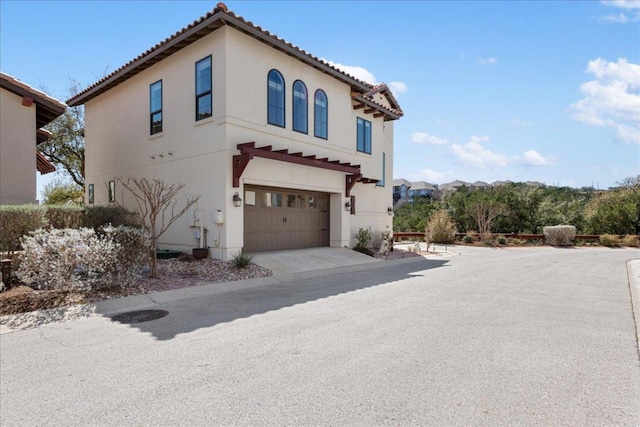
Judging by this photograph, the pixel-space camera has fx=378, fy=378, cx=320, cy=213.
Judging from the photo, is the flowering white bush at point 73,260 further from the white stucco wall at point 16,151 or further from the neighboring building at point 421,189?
the neighboring building at point 421,189

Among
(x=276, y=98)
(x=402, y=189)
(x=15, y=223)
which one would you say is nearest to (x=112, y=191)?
(x=276, y=98)

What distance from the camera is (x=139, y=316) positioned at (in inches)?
253

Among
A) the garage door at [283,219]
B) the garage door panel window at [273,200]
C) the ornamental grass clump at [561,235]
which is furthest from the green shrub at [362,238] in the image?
the ornamental grass clump at [561,235]

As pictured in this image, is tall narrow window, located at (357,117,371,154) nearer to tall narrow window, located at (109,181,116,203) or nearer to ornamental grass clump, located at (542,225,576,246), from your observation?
tall narrow window, located at (109,181,116,203)

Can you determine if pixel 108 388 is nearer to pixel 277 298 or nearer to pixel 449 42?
pixel 277 298

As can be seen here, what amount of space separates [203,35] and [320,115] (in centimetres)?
522

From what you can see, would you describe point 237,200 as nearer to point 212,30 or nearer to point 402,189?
point 212,30

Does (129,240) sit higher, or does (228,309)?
(129,240)

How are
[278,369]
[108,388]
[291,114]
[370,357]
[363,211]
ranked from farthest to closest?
1. [363,211]
2. [291,114]
3. [370,357]
4. [278,369]
5. [108,388]

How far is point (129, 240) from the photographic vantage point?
8414mm

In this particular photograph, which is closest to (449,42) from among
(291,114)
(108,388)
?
(291,114)

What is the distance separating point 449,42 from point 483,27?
3.42 ft

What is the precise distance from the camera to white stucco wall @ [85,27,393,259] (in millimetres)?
11812

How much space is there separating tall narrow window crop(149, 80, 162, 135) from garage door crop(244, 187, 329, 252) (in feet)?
15.3
